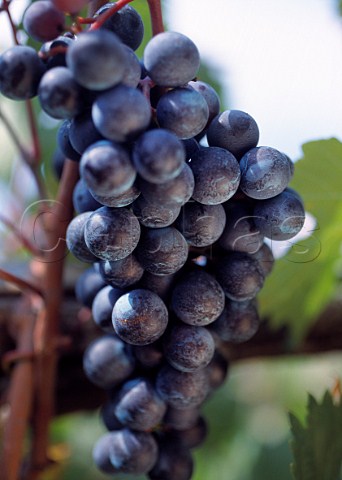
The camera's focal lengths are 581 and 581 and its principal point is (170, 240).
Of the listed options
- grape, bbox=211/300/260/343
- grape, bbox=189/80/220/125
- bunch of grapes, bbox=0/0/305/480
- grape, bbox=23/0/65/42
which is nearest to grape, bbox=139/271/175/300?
bunch of grapes, bbox=0/0/305/480

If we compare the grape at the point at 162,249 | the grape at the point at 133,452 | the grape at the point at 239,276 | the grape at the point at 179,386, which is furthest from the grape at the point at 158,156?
the grape at the point at 133,452

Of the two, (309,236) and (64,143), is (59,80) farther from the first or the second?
(309,236)

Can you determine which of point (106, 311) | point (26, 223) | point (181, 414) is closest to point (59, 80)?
point (106, 311)

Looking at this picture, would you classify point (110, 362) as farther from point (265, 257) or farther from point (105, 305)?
point (265, 257)

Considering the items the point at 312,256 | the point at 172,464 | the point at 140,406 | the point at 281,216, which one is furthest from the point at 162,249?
the point at 312,256

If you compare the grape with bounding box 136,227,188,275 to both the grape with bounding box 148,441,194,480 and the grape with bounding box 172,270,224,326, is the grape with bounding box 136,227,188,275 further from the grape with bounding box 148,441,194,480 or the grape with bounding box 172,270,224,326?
the grape with bounding box 148,441,194,480

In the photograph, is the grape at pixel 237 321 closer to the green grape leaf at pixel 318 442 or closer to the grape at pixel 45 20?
the green grape leaf at pixel 318 442

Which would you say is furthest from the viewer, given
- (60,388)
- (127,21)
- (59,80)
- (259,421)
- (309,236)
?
(259,421)
